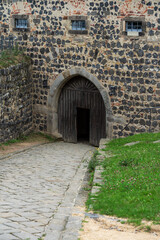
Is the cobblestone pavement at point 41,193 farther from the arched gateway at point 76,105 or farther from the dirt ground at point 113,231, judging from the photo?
the arched gateway at point 76,105

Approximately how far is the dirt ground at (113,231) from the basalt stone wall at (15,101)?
8.15 meters

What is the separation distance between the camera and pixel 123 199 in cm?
844

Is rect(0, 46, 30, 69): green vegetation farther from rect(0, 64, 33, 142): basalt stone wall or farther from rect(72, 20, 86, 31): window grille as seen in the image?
rect(72, 20, 86, 31): window grille

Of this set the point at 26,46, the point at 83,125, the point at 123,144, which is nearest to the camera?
the point at 123,144

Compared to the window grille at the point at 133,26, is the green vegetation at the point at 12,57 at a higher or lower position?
lower

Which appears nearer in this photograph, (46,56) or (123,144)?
(123,144)

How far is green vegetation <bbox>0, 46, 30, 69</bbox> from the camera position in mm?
15666

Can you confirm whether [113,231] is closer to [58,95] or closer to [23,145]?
[23,145]

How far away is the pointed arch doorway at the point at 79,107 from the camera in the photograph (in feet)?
54.2

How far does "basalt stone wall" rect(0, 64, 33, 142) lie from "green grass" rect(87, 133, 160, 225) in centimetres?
446

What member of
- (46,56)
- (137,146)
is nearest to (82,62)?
(46,56)

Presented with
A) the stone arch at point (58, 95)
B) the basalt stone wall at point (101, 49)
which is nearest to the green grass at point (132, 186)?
the basalt stone wall at point (101, 49)

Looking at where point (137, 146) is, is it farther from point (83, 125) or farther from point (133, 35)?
point (83, 125)

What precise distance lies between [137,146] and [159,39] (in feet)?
11.5
